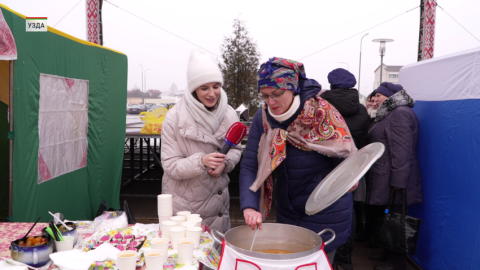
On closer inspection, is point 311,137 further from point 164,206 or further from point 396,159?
point 396,159

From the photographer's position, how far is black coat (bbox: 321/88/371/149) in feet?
11.6

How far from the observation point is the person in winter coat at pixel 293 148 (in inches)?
70.5

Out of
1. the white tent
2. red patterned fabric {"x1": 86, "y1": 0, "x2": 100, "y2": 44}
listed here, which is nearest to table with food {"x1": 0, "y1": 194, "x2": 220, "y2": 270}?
the white tent

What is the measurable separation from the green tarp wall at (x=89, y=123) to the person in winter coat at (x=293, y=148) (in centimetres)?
205

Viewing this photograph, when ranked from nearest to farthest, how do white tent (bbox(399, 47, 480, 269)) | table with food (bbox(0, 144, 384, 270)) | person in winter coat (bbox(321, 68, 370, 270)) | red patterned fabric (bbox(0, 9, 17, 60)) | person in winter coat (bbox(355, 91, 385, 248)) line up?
table with food (bbox(0, 144, 384, 270)) < red patterned fabric (bbox(0, 9, 17, 60)) < white tent (bbox(399, 47, 480, 269)) < person in winter coat (bbox(321, 68, 370, 270)) < person in winter coat (bbox(355, 91, 385, 248))

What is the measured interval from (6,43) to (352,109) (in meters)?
3.04

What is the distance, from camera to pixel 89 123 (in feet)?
13.7

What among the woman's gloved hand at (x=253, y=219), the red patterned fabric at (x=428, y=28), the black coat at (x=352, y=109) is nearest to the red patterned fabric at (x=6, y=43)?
the woman's gloved hand at (x=253, y=219)

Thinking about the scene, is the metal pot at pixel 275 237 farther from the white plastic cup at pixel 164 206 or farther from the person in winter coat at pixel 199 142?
the person in winter coat at pixel 199 142

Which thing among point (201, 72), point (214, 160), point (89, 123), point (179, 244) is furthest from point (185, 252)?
point (89, 123)

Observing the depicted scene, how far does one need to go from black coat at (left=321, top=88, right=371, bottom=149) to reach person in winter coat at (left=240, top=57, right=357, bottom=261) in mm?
1699

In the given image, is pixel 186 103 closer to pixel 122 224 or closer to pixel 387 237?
pixel 122 224

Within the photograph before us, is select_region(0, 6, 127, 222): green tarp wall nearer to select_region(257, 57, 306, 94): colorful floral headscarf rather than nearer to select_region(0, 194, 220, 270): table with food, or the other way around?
select_region(0, 194, 220, 270): table with food

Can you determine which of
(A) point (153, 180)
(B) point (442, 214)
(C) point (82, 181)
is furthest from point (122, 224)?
(A) point (153, 180)
